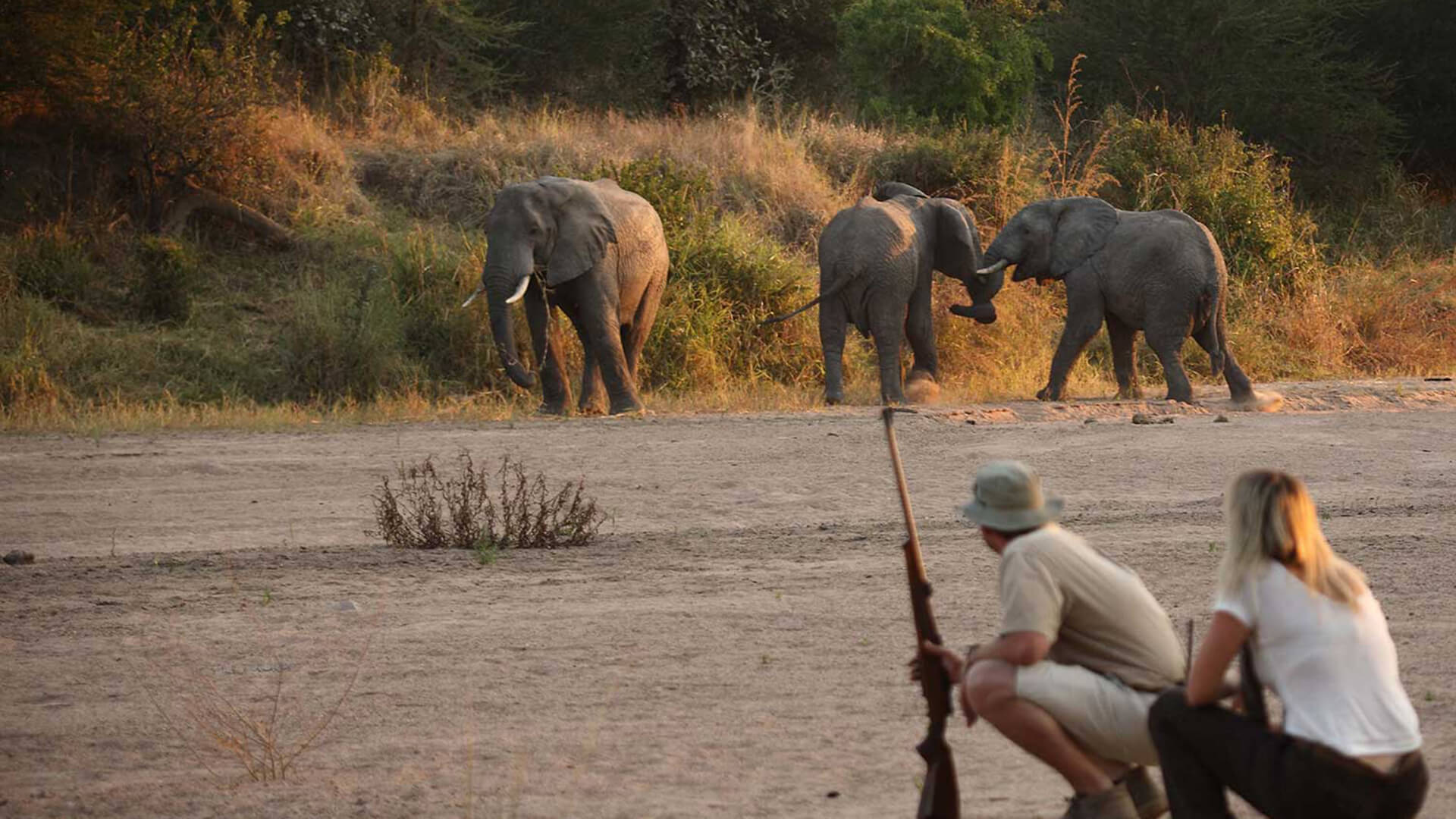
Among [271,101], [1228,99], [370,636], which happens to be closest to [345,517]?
[370,636]

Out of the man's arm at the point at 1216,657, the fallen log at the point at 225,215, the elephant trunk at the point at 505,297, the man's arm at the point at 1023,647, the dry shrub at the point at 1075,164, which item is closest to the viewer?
the man's arm at the point at 1216,657

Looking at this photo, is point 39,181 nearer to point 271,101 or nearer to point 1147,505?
point 271,101

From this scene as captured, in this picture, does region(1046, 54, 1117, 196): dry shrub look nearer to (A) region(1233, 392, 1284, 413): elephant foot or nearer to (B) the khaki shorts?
(A) region(1233, 392, 1284, 413): elephant foot

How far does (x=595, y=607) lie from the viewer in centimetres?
888

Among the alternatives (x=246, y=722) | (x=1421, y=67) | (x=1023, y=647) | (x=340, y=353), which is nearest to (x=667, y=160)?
(x=340, y=353)

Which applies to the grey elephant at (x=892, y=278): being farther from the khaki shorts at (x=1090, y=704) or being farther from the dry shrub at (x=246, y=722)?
the khaki shorts at (x=1090, y=704)

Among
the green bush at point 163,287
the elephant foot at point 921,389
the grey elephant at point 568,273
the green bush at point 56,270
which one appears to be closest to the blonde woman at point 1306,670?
the grey elephant at point 568,273

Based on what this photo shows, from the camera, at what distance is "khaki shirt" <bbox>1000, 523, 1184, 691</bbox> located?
4.88 meters

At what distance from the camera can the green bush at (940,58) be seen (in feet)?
95.9

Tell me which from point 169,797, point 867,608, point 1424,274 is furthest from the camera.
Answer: point 1424,274

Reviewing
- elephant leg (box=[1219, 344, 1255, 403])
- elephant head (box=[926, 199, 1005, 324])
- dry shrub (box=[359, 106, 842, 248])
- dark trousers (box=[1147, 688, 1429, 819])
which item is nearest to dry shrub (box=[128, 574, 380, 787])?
dark trousers (box=[1147, 688, 1429, 819])

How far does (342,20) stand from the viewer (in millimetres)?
28109

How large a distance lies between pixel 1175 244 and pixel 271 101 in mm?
11750

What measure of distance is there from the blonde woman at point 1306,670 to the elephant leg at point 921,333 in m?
14.3
